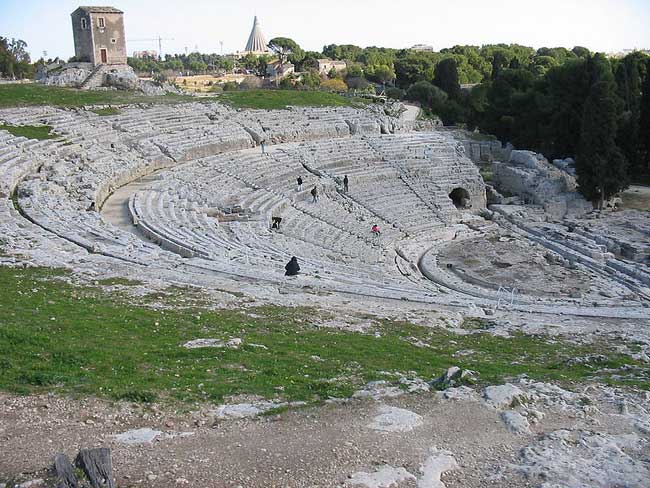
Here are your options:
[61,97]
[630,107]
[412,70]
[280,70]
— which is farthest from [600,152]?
[280,70]

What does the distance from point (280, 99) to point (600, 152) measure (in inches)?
769

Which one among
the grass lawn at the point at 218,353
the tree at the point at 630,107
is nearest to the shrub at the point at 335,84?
the tree at the point at 630,107

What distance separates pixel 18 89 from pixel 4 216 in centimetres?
Answer: 2045

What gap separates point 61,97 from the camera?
3366 cm

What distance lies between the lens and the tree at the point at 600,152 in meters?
30.0

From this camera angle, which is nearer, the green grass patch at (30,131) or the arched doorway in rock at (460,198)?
the green grass patch at (30,131)

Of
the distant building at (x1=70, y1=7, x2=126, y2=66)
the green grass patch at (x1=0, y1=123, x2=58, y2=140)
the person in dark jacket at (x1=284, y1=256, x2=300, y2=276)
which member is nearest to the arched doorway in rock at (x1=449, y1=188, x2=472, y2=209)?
the green grass patch at (x1=0, y1=123, x2=58, y2=140)

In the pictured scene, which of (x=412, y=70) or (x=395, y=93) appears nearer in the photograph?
(x=395, y=93)

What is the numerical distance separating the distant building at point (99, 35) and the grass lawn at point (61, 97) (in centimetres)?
600

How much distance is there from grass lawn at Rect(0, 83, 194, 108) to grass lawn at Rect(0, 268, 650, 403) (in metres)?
22.2

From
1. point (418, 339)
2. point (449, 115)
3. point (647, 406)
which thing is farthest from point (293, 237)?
point (449, 115)

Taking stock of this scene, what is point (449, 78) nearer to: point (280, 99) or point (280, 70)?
point (280, 99)

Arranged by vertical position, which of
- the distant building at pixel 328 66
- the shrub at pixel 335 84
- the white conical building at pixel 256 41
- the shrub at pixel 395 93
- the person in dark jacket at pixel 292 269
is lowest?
the person in dark jacket at pixel 292 269

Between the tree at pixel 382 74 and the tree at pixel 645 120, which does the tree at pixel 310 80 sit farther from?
the tree at pixel 645 120
